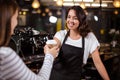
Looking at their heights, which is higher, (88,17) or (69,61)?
(69,61)

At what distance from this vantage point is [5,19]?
1355 mm

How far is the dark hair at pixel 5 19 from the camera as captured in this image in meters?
1.35

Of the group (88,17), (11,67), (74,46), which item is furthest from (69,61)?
(88,17)

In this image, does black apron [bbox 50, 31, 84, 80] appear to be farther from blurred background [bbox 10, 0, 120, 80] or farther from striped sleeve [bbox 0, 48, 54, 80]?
blurred background [bbox 10, 0, 120, 80]

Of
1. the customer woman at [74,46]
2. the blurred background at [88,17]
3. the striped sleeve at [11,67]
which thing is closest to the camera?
the striped sleeve at [11,67]

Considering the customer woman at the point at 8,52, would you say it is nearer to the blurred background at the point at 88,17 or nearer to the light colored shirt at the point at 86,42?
the light colored shirt at the point at 86,42

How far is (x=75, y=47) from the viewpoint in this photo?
2938 millimetres

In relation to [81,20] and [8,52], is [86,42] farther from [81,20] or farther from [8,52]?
[8,52]

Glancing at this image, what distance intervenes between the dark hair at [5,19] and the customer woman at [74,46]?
1539 millimetres

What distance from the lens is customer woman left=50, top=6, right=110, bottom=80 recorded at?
2895mm

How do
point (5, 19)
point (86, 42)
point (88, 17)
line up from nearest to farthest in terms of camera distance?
1. point (5, 19)
2. point (86, 42)
3. point (88, 17)

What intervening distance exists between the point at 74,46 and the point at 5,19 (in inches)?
Answer: 65.4

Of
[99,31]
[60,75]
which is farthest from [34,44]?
[99,31]

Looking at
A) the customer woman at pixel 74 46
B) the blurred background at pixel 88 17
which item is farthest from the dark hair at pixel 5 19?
the blurred background at pixel 88 17
